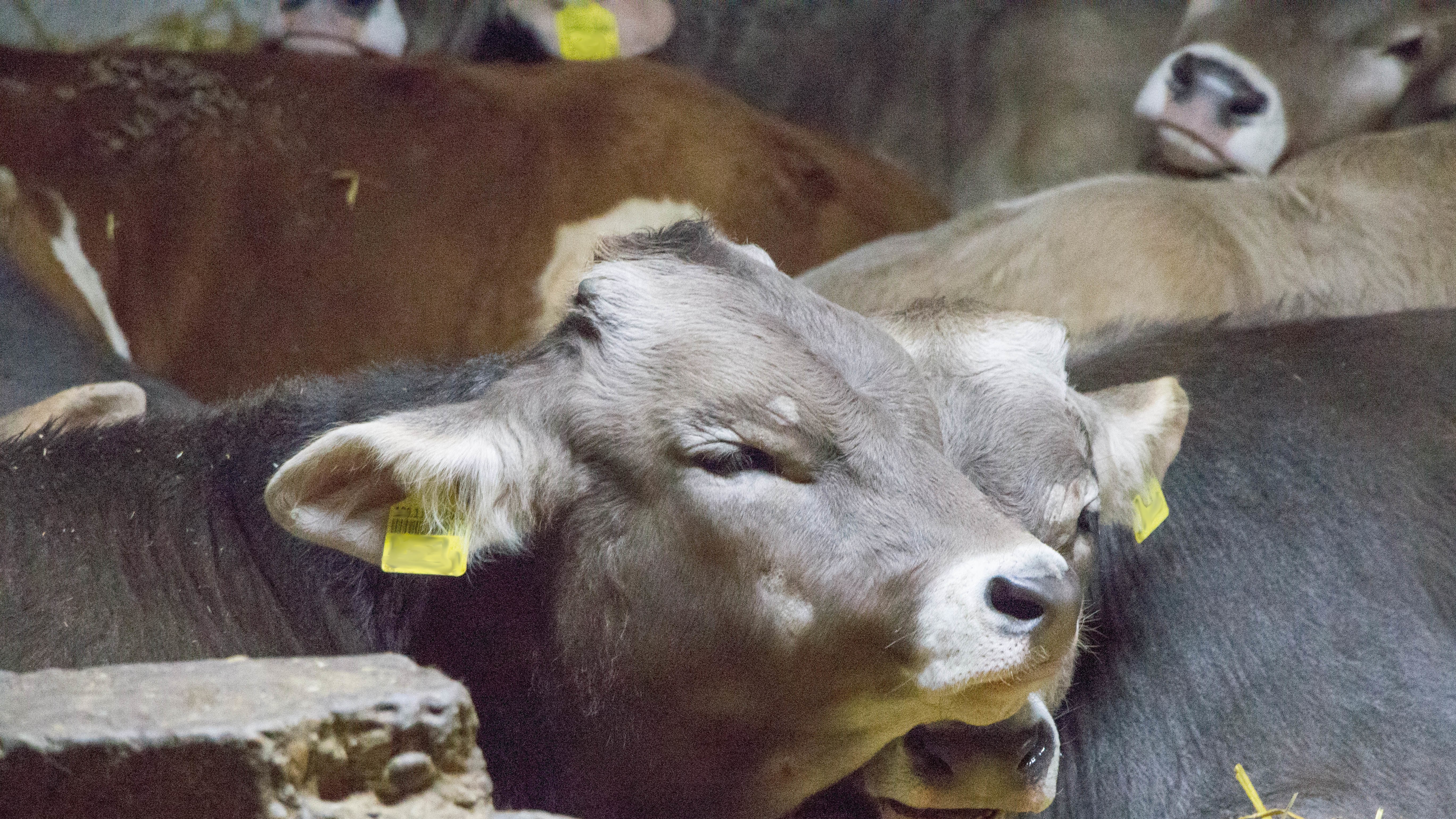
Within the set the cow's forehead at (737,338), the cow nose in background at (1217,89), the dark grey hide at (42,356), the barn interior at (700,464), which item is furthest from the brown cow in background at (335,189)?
the cow's forehead at (737,338)

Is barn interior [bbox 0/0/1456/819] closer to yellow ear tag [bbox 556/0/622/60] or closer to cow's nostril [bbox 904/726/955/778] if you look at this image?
cow's nostril [bbox 904/726/955/778]

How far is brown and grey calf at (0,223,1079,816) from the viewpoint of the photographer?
207 centimetres

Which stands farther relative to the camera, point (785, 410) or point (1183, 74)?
point (1183, 74)

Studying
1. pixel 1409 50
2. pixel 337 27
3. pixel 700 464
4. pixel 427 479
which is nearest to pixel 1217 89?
pixel 1409 50

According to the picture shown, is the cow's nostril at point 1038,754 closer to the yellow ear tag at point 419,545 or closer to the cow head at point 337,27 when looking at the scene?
the yellow ear tag at point 419,545

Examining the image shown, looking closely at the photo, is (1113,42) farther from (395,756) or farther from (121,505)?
(395,756)

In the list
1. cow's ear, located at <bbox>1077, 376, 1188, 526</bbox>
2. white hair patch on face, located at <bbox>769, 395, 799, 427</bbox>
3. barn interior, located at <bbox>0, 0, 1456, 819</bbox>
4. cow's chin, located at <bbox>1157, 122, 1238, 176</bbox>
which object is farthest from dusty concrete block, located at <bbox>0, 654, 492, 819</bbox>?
cow's chin, located at <bbox>1157, 122, 1238, 176</bbox>

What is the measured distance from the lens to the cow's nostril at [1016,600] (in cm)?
191

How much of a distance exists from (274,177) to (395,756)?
3.88 m

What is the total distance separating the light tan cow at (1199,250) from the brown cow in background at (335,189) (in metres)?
0.99

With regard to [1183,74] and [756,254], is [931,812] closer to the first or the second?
[756,254]

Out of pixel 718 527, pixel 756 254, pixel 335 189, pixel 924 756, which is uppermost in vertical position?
pixel 756 254

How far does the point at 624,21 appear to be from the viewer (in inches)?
245

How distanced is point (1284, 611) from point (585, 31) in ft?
13.3
